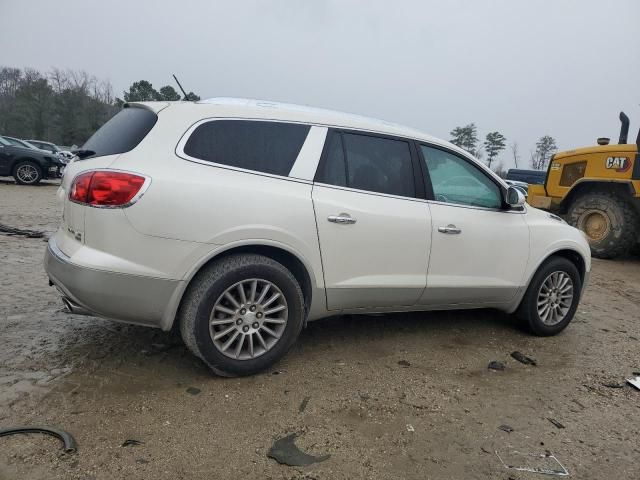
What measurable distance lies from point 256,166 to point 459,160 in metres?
1.83

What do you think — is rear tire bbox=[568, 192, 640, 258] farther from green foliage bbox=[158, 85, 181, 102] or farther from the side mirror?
green foliage bbox=[158, 85, 181, 102]

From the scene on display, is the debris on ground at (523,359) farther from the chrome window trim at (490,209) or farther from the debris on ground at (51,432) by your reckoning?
the debris on ground at (51,432)

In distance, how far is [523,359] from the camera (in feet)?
12.4

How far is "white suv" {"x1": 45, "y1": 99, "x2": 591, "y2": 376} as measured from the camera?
8.87 ft

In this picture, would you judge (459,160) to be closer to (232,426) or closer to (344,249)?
(344,249)

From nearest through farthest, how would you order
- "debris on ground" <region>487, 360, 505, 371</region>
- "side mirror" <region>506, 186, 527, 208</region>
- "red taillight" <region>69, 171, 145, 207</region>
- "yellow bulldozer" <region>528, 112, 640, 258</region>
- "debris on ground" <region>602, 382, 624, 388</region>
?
"red taillight" <region>69, 171, 145, 207</region>, "debris on ground" <region>602, 382, 624, 388</region>, "debris on ground" <region>487, 360, 505, 371</region>, "side mirror" <region>506, 186, 527, 208</region>, "yellow bulldozer" <region>528, 112, 640, 258</region>

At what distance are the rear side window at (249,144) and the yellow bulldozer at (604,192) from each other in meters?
7.60

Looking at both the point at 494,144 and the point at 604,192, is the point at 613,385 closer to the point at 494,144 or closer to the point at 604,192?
the point at 604,192

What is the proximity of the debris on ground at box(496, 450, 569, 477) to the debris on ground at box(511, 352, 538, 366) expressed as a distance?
1.28 m

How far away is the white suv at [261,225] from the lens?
2.71 m

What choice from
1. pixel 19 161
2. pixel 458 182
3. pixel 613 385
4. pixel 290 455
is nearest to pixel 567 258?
pixel 613 385

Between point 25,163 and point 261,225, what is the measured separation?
→ 15.4 m

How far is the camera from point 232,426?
2545 millimetres

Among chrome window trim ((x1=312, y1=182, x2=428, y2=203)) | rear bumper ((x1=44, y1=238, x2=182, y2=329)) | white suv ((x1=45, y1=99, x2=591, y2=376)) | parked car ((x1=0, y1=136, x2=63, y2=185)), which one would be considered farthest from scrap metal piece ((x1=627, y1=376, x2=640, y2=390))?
parked car ((x1=0, y1=136, x2=63, y2=185))
